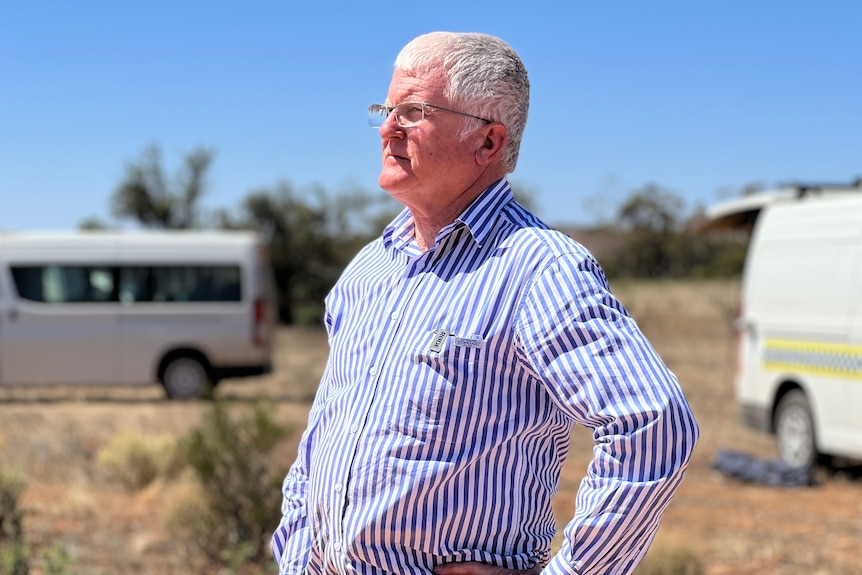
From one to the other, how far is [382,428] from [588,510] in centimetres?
41

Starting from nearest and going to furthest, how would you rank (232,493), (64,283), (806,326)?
(232,493) < (806,326) < (64,283)

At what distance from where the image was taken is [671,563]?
5.71m

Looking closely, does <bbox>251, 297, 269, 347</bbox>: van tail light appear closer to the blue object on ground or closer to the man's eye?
the blue object on ground

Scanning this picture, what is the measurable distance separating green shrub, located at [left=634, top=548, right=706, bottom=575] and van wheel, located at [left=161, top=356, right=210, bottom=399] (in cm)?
1045

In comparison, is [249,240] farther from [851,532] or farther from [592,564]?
[592,564]

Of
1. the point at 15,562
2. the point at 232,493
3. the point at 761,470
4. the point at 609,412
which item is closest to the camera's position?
the point at 609,412

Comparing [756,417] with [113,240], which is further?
[113,240]

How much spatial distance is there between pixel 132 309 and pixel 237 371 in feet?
5.09

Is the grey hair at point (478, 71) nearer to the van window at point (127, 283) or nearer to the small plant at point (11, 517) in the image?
the small plant at point (11, 517)

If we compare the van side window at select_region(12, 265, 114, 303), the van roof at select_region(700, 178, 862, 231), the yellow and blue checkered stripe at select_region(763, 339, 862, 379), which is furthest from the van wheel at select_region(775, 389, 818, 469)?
the van side window at select_region(12, 265, 114, 303)

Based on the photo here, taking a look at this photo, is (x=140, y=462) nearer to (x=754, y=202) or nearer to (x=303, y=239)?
(x=754, y=202)

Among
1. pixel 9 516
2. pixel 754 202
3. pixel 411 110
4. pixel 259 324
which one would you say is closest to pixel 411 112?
pixel 411 110

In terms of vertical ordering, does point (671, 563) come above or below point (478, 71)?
below

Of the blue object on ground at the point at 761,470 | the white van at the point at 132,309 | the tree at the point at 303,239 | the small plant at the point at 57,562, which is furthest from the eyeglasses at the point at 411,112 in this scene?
the tree at the point at 303,239
